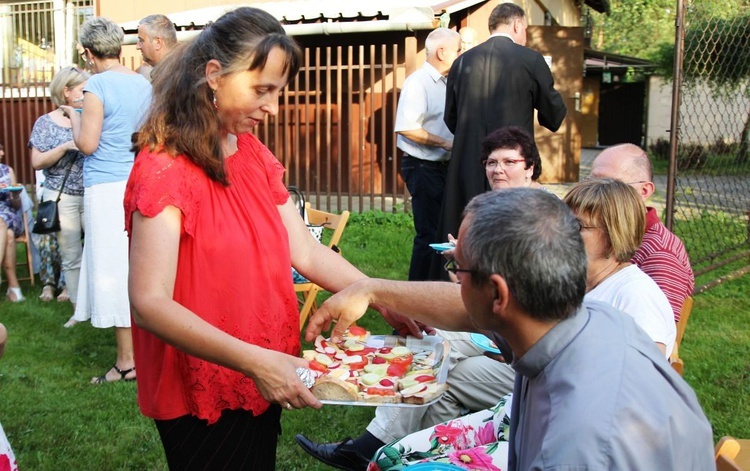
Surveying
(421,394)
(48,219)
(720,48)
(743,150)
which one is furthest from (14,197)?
(743,150)

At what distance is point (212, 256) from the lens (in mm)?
2182

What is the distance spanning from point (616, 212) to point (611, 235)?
0.28 ft

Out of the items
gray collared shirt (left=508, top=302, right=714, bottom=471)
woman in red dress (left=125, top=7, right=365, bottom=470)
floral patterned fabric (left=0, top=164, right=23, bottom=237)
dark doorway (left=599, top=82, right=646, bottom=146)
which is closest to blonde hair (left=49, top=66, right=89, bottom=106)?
floral patterned fabric (left=0, top=164, right=23, bottom=237)

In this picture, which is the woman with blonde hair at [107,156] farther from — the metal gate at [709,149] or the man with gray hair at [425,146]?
the metal gate at [709,149]

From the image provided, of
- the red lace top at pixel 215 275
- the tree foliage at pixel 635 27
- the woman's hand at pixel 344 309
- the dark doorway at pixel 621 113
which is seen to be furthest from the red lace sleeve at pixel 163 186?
the tree foliage at pixel 635 27

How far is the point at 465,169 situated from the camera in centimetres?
555

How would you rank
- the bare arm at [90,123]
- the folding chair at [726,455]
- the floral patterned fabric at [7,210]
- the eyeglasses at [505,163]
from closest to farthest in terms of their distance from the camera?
the folding chair at [726,455] < the eyeglasses at [505,163] < the bare arm at [90,123] < the floral patterned fabric at [7,210]

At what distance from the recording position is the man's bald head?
3.91m

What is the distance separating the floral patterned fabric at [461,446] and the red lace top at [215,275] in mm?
702

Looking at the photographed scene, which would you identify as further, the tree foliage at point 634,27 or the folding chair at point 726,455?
the tree foliage at point 634,27

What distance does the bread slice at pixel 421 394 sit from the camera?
2.20 m

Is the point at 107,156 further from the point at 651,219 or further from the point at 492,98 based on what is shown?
the point at 651,219

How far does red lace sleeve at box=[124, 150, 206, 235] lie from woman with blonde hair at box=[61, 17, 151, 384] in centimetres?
292

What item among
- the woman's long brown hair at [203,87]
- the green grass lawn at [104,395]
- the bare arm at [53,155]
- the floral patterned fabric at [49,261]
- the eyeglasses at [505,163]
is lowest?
the green grass lawn at [104,395]
